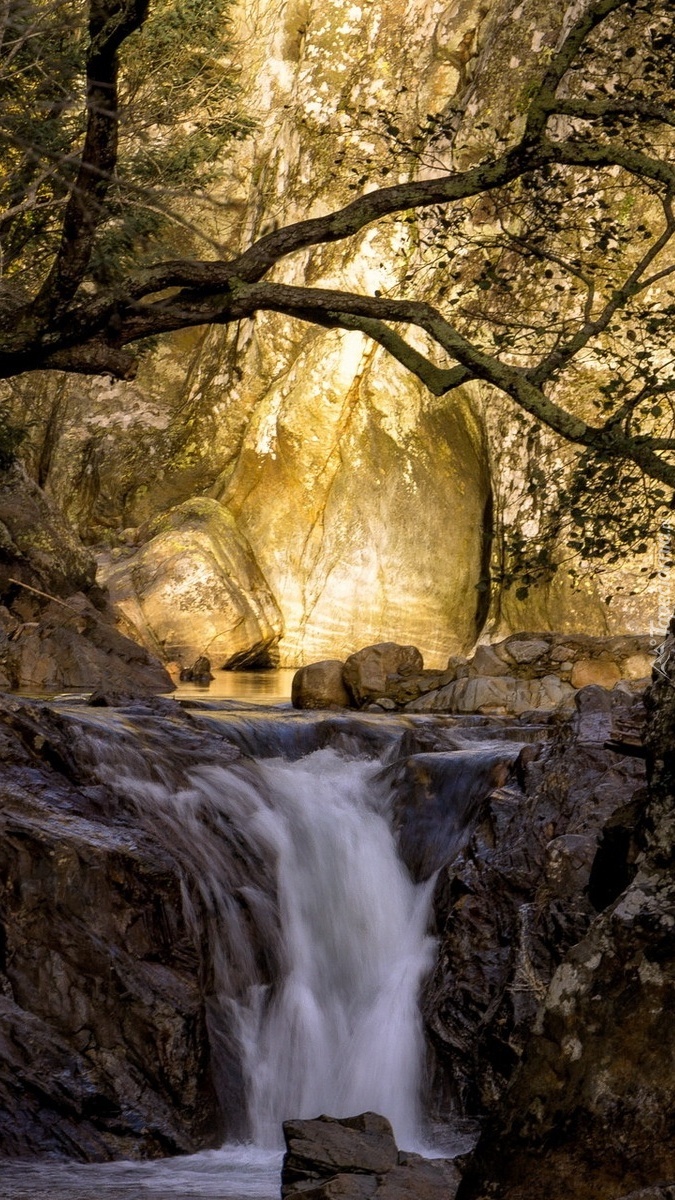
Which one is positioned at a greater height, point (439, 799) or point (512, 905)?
point (439, 799)

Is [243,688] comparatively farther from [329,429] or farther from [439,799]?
[439,799]

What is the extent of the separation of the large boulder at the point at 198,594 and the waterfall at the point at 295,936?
16.2 metres

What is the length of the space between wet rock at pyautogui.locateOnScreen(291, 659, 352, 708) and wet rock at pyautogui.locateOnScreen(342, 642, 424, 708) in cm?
14

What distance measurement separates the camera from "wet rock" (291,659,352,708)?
1977 centimetres

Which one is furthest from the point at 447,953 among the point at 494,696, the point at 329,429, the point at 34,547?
the point at 329,429

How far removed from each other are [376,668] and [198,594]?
8532 mm

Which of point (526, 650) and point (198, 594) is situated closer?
point (526, 650)

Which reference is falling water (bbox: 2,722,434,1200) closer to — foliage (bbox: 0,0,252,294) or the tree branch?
the tree branch

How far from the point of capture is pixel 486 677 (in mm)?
19688

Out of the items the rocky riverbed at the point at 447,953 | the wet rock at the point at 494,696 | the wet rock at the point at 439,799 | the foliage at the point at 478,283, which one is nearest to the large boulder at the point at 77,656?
the wet rock at the point at 494,696

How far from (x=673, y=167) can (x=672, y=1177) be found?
17.5 feet

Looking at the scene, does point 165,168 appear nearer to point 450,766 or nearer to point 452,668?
point 452,668

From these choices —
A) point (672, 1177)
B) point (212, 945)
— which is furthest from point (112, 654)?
point (672, 1177)

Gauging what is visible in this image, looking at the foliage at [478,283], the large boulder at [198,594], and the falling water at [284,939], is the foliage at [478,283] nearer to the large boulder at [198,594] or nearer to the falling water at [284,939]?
the falling water at [284,939]
